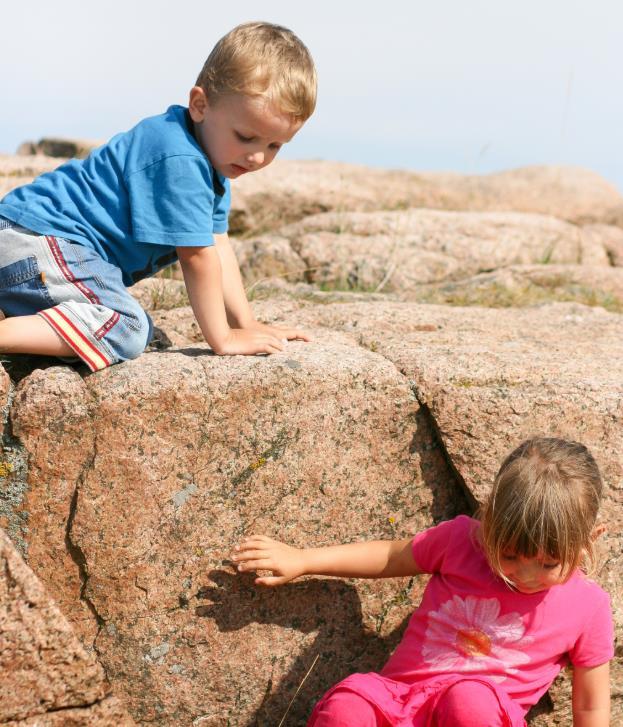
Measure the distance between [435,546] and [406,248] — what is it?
3495mm

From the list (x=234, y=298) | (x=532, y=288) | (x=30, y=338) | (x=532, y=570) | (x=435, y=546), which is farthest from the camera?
(x=532, y=288)

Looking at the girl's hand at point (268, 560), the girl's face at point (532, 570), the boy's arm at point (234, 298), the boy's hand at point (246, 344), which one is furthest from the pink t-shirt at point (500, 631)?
the boy's arm at point (234, 298)

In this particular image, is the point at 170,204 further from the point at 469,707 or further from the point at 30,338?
the point at 469,707

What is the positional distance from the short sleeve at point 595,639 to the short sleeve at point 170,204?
1.68 meters

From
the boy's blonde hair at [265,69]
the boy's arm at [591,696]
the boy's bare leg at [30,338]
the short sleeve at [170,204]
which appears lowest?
the boy's arm at [591,696]

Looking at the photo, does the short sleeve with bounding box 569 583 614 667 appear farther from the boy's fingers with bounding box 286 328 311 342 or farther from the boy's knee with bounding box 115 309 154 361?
the boy's knee with bounding box 115 309 154 361

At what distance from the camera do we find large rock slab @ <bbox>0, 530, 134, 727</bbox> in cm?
255

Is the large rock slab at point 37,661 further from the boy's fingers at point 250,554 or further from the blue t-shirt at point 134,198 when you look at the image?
the blue t-shirt at point 134,198

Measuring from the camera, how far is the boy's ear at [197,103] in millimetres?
3027

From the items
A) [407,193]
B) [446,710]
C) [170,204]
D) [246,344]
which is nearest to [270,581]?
[446,710]

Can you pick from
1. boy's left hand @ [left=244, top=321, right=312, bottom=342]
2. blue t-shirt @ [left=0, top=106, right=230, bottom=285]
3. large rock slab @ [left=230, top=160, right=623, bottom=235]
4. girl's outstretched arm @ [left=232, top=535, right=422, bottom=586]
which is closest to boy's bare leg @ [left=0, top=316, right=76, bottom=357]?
blue t-shirt @ [left=0, top=106, right=230, bottom=285]

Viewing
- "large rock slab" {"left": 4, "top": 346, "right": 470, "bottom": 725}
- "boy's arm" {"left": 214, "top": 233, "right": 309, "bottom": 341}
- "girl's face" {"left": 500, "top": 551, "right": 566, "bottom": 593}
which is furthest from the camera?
"boy's arm" {"left": 214, "top": 233, "right": 309, "bottom": 341}

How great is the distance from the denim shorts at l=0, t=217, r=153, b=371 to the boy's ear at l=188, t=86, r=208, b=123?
1.90 ft

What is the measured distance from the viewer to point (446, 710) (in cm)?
256
